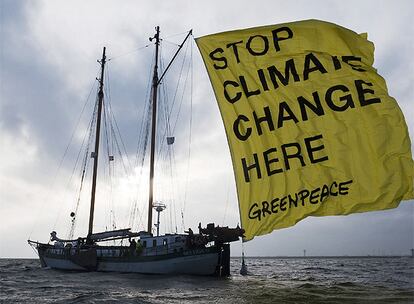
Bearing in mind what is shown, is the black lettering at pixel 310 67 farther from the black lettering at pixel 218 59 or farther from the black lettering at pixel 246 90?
the black lettering at pixel 218 59

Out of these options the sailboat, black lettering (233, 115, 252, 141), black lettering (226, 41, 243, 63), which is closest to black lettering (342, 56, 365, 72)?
black lettering (226, 41, 243, 63)

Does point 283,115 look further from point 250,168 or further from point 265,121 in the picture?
point 250,168

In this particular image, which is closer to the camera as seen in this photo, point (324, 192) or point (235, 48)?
point (324, 192)

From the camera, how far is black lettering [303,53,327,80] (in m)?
8.23

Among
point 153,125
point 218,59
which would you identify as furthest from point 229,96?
point 153,125

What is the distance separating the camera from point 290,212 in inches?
306

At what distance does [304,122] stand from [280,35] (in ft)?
6.51

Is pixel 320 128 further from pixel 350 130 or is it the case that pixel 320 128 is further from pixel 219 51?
pixel 219 51

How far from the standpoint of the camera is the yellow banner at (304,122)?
737cm

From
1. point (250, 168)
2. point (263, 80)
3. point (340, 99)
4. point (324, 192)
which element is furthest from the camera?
point (263, 80)

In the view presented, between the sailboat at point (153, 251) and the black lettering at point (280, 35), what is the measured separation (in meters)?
20.7

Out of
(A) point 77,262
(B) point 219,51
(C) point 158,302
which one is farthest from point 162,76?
(B) point 219,51

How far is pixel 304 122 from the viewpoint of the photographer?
8.16 meters

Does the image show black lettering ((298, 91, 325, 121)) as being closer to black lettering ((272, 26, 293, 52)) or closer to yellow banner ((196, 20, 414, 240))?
yellow banner ((196, 20, 414, 240))
